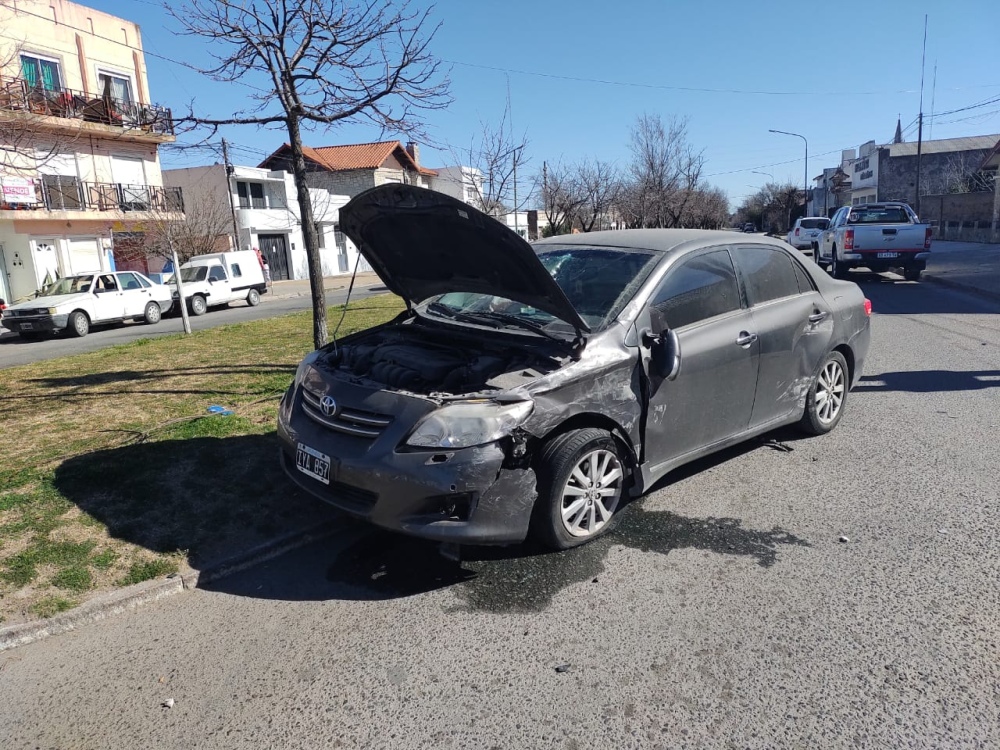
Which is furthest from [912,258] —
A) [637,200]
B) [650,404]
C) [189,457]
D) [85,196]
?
[85,196]

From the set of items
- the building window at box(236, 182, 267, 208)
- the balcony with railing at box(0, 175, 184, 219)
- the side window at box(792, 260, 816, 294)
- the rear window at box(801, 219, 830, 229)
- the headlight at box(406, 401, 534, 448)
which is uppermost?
the building window at box(236, 182, 267, 208)

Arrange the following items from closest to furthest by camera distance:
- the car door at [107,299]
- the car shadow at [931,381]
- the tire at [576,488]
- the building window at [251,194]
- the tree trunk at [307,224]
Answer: the tire at [576,488] < the car shadow at [931,381] < the tree trunk at [307,224] < the car door at [107,299] < the building window at [251,194]

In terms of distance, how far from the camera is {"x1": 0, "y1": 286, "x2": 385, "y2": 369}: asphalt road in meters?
14.3

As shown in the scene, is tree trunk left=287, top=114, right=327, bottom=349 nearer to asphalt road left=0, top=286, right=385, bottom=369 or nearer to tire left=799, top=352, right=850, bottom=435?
tire left=799, top=352, right=850, bottom=435

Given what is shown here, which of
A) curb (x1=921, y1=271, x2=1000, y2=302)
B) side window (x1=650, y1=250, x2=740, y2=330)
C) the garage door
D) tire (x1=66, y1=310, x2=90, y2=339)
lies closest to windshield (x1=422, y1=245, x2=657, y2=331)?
side window (x1=650, y1=250, x2=740, y2=330)

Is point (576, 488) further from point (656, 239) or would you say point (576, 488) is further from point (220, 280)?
point (220, 280)

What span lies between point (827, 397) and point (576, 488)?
297 cm

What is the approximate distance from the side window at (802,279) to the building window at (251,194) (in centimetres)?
3768

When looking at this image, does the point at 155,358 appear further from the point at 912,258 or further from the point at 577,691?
the point at 912,258

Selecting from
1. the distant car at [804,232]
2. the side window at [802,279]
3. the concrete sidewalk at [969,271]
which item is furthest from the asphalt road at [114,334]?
the distant car at [804,232]

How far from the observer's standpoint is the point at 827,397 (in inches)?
227

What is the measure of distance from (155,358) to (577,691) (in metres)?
9.64

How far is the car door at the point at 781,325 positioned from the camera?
5027 millimetres

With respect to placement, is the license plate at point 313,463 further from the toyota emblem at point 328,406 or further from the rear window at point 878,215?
the rear window at point 878,215
